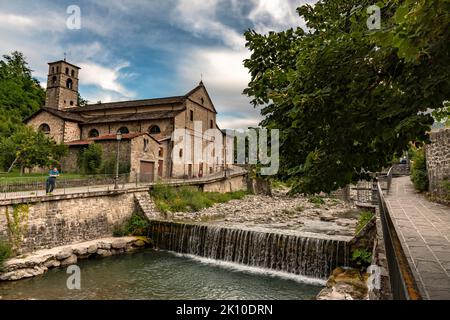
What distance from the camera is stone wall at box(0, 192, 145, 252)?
1349 cm

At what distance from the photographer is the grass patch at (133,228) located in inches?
704

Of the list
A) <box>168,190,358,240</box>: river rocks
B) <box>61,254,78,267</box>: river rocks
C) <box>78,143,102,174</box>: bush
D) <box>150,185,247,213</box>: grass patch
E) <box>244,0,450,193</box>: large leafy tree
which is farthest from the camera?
<box>78,143,102,174</box>: bush

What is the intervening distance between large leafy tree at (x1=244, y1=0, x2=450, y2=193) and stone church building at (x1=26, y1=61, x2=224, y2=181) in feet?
74.6

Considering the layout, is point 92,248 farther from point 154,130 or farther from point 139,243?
point 154,130

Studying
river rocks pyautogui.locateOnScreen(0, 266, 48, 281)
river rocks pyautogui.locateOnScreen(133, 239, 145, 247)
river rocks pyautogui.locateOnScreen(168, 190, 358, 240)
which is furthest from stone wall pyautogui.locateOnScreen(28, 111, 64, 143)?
river rocks pyautogui.locateOnScreen(0, 266, 48, 281)

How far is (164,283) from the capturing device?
11422mm

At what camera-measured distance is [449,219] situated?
8.25m

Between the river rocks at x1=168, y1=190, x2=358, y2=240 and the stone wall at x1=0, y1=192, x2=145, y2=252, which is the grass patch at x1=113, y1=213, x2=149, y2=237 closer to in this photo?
the stone wall at x1=0, y1=192, x2=145, y2=252

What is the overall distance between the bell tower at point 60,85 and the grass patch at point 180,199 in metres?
29.5

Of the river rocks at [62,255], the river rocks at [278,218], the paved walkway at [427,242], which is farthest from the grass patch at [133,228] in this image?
the paved walkway at [427,242]

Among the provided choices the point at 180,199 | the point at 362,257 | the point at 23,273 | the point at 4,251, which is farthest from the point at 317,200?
the point at 4,251

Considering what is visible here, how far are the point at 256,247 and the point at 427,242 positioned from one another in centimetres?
910

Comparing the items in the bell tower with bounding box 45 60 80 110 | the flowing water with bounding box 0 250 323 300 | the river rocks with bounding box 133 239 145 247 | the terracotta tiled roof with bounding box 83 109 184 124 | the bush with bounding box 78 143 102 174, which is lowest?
the flowing water with bounding box 0 250 323 300

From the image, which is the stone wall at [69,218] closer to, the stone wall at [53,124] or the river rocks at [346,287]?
the river rocks at [346,287]
